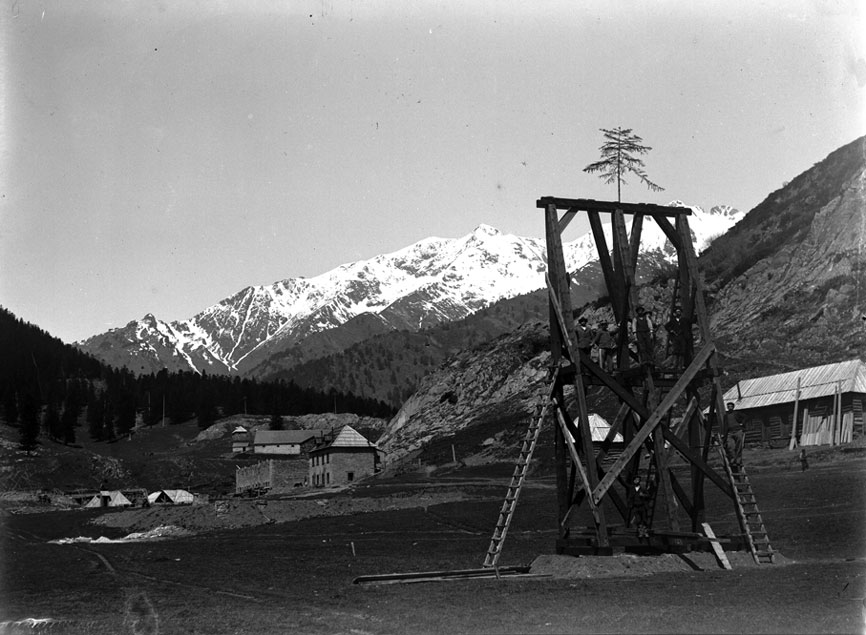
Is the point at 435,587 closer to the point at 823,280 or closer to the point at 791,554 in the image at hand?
the point at 791,554

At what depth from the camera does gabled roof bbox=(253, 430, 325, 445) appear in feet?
540

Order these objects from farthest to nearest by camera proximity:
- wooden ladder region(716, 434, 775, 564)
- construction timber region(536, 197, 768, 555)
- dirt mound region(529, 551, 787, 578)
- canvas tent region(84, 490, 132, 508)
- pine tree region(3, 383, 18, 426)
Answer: pine tree region(3, 383, 18, 426), canvas tent region(84, 490, 132, 508), construction timber region(536, 197, 768, 555), wooden ladder region(716, 434, 775, 564), dirt mound region(529, 551, 787, 578)

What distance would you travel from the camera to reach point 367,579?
71.2ft

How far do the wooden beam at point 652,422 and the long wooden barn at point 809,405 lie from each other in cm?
3833

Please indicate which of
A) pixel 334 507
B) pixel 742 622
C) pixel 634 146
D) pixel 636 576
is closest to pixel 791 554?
pixel 636 576

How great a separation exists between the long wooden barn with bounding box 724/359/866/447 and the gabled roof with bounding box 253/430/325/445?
105673 millimetres

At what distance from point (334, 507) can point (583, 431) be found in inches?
1588

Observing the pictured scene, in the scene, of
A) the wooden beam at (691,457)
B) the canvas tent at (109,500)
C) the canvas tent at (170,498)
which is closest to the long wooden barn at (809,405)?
the wooden beam at (691,457)

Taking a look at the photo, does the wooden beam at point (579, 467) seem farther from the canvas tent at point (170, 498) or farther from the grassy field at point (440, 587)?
the canvas tent at point (170, 498)

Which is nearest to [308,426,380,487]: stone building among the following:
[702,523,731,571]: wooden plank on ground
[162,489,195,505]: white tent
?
[162,489,195,505]: white tent

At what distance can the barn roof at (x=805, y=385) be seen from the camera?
6094 centimetres

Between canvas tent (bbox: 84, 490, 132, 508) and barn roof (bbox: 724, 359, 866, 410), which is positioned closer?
barn roof (bbox: 724, 359, 866, 410)

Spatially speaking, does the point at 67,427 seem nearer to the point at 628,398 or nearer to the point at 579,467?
the point at 579,467

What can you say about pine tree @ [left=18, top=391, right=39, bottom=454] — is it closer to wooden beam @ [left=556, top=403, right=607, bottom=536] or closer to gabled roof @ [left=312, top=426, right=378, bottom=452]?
gabled roof @ [left=312, top=426, right=378, bottom=452]
